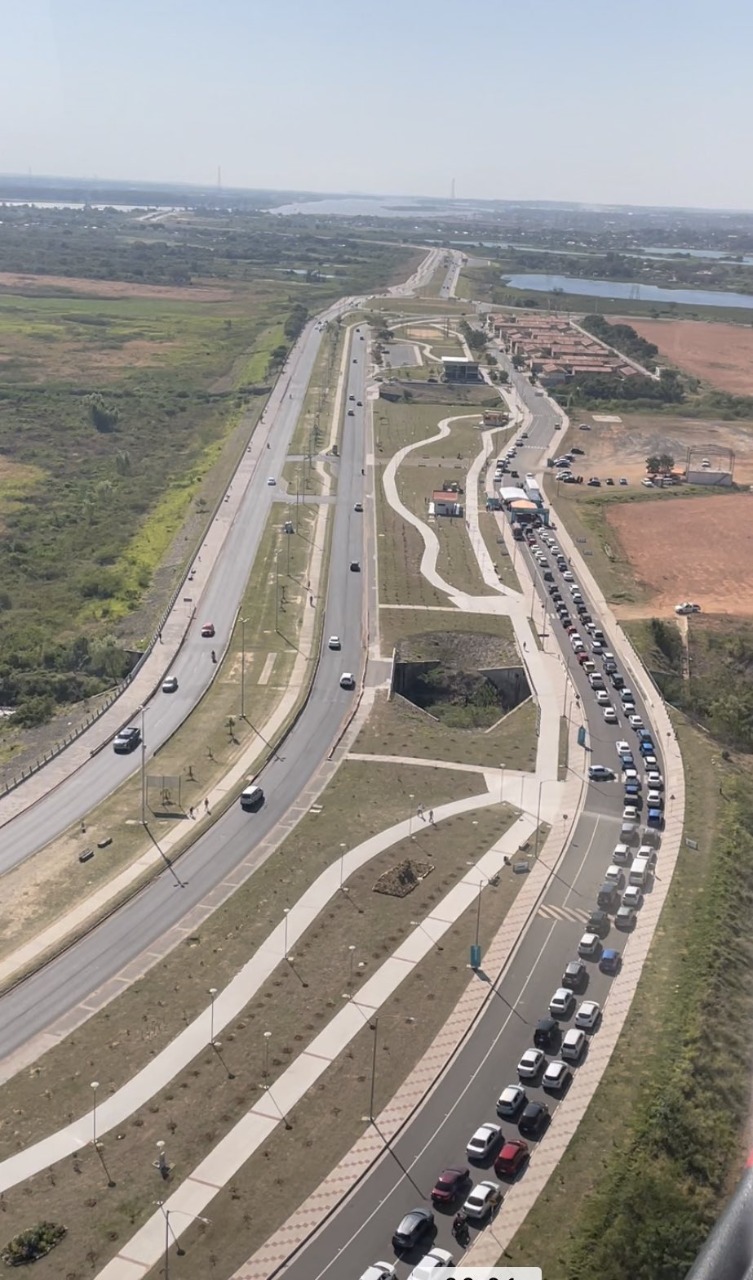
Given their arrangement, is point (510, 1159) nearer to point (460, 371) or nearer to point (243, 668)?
point (243, 668)

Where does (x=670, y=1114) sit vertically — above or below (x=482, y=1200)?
above

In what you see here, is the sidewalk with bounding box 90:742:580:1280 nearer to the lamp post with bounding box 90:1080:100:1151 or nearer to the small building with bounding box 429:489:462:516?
the lamp post with bounding box 90:1080:100:1151

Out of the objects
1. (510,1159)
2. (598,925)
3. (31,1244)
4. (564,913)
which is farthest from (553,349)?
(31,1244)

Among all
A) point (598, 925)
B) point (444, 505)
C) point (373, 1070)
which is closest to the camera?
point (373, 1070)

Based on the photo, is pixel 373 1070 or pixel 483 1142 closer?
pixel 483 1142

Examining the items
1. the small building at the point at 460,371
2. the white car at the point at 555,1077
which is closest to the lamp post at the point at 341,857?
the white car at the point at 555,1077

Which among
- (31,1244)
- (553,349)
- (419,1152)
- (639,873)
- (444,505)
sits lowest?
(31,1244)

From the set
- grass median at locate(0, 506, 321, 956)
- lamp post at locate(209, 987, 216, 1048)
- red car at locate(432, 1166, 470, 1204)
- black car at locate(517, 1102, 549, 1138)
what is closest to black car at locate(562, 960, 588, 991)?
black car at locate(517, 1102, 549, 1138)
